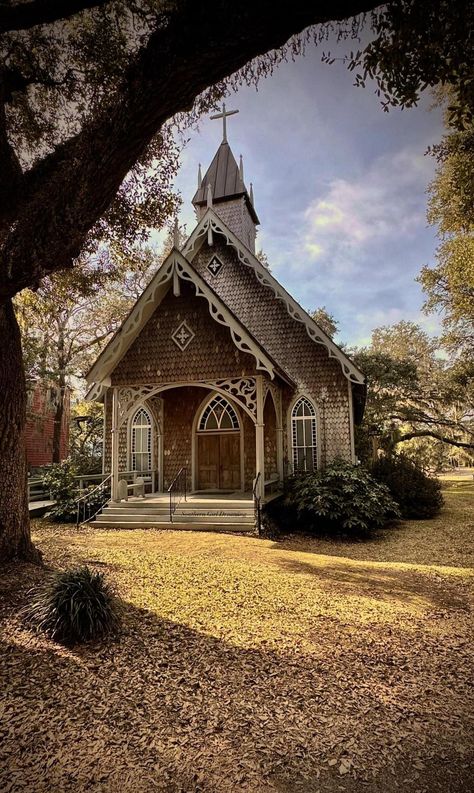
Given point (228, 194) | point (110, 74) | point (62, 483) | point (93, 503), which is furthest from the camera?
point (228, 194)

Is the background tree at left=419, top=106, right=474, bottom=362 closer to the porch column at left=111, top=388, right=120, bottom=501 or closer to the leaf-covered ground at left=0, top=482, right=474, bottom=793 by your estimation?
the leaf-covered ground at left=0, top=482, right=474, bottom=793

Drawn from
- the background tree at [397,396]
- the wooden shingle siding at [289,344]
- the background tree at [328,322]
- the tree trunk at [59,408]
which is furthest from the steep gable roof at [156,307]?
the background tree at [328,322]

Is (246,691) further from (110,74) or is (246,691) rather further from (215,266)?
(215,266)

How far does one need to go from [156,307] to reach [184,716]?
436 inches

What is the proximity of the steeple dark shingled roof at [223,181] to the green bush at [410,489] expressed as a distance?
42.4ft

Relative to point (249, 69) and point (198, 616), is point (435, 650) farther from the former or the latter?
point (249, 69)

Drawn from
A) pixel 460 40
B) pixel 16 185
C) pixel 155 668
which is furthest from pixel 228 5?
pixel 155 668

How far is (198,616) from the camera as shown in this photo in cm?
511

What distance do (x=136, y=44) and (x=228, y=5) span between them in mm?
2436

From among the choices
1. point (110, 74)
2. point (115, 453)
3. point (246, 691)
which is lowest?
point (246, 691)

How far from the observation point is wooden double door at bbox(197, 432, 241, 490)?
15.4 metres

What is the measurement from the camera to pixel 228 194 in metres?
18.8

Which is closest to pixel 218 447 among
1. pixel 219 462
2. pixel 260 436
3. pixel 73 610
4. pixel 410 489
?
pixel 219 462

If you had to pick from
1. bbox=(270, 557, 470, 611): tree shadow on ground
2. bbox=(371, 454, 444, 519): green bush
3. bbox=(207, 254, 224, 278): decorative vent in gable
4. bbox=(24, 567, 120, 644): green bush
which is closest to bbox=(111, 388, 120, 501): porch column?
bbox=(270, 557, 470, 611): tree shadow on ground
